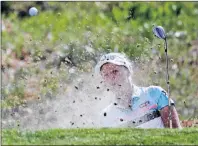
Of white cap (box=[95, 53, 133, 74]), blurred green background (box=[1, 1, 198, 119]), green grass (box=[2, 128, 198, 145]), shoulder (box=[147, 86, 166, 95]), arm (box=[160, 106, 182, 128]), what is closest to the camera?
green grass (box=[2, 128, 198, 145])

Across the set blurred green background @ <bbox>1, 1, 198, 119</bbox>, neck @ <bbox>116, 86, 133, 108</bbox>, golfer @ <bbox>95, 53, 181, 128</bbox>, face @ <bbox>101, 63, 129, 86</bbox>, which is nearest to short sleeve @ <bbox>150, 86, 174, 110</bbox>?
golfer @ <bbox>95, 53, 181, 128</bbox>

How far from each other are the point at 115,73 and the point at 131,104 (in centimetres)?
38

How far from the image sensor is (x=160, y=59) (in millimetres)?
8273

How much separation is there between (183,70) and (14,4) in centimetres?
217

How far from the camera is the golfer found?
671cm

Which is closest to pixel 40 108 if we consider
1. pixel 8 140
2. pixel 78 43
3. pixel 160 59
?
pixel 78 43

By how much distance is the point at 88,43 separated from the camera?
27.1 ft

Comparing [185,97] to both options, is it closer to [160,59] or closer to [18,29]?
[160,59]

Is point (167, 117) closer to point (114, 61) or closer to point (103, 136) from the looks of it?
point (114, 61)

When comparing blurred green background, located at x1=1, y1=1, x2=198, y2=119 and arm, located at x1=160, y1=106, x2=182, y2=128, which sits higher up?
blurred green background, located at x1=1, y1=1, x2=198, y2=119

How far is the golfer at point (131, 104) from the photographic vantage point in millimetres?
6711

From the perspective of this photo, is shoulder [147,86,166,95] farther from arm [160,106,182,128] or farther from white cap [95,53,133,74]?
white cap [95,53,133,74]

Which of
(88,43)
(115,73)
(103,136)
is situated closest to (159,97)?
(115,73)

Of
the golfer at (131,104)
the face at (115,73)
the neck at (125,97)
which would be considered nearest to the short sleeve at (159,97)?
the golfer at (131,104)
